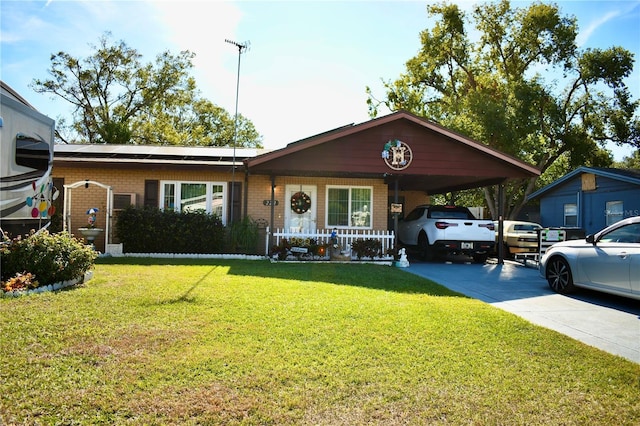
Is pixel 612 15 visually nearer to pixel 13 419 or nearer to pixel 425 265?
pixel 425 265

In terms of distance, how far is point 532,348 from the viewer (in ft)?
15.3

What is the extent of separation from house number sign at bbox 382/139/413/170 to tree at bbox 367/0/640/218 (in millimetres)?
11749

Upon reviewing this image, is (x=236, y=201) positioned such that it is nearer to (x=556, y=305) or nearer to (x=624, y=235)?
(x=556, y=305)

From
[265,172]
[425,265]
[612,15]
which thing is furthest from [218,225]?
[612,15]

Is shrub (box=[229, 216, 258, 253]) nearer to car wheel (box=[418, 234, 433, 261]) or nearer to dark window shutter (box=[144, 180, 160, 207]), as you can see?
dark window shutter (box=[144, 180, 160, 207])

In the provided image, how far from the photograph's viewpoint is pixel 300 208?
46.5 ft

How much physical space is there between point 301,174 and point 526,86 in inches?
622

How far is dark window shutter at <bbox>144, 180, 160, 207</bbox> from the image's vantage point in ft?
45.3

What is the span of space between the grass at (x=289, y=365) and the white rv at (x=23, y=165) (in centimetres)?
222

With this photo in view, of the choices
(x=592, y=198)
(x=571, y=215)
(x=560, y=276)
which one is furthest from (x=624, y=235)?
(x=571, y=215)

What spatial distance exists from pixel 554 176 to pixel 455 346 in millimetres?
31666

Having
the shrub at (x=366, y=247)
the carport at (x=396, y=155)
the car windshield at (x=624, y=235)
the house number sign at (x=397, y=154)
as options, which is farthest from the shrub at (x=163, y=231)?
the car windshield at (x=624, y=235)

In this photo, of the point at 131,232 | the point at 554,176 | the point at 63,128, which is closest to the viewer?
the point at 131,232

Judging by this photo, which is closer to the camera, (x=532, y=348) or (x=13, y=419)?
(x=13, y=419)
